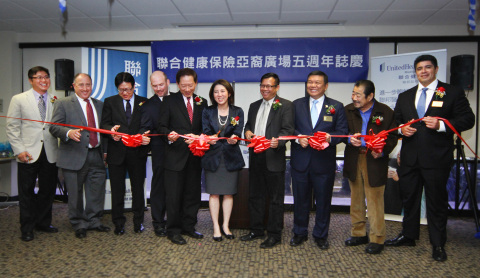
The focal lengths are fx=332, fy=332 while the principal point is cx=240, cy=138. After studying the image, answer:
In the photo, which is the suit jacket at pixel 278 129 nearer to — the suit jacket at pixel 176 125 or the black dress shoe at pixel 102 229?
the suit jacket at pixel 176 125

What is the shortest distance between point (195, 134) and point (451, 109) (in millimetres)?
2499

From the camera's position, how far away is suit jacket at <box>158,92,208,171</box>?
3.46 m

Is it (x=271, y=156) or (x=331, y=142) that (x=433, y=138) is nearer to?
(x=331, y=142)

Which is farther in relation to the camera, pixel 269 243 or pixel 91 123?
pixel 91 123

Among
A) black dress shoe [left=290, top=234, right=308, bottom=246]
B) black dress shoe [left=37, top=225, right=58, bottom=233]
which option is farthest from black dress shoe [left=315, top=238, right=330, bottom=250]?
black dress shoe [left=37, top=225, right=58, bottom=233]

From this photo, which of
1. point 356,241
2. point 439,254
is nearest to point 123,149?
point 356,241

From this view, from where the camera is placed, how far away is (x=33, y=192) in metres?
3.76

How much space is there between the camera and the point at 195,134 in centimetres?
354

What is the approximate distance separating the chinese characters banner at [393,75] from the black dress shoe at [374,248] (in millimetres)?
2435

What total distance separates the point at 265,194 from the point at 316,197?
0.54m

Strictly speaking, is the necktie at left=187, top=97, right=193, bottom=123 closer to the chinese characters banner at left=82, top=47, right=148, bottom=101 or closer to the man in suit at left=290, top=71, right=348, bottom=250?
the man in suit at left=290, top=71, right=348, bottom=250

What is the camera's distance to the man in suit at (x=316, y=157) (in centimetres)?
331

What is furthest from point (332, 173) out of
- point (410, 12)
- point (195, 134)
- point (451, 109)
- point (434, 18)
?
point (434, 18)

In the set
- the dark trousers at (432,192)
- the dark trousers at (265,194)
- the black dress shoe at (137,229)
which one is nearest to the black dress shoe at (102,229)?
the black dress shoe at (137,229)
